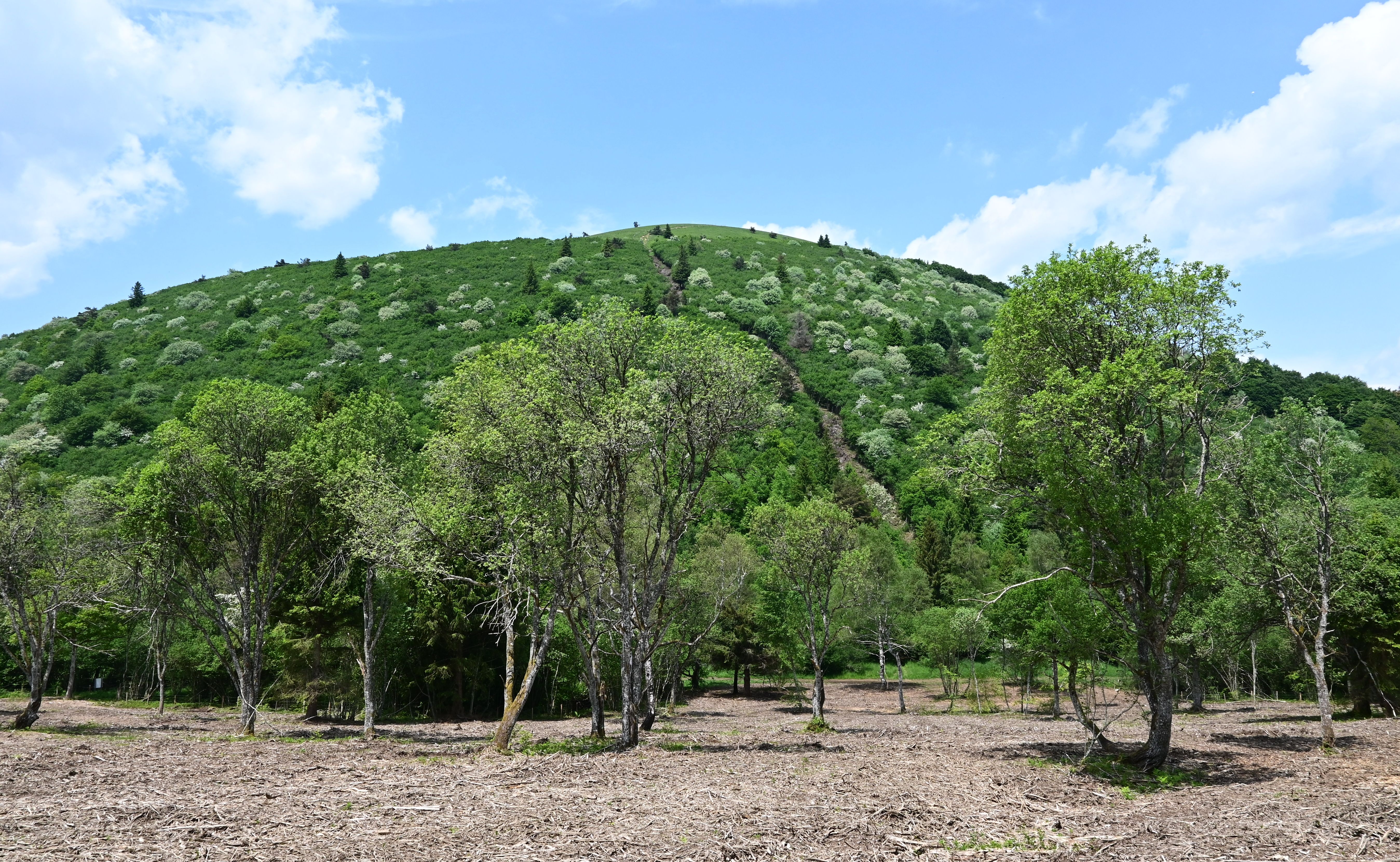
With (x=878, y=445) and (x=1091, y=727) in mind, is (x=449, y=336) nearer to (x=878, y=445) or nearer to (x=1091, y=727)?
(x=878, y=445)

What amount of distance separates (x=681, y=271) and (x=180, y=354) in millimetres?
85711

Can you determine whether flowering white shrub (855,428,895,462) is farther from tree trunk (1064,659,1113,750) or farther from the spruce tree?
tree trunk (1064,659,1113,750)

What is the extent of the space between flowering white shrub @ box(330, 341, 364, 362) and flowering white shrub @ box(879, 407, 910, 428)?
7613cm

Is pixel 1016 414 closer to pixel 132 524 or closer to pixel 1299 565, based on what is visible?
pixel 1299 565

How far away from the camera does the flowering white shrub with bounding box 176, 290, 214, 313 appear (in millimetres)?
121500

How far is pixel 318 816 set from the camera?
12523 mm

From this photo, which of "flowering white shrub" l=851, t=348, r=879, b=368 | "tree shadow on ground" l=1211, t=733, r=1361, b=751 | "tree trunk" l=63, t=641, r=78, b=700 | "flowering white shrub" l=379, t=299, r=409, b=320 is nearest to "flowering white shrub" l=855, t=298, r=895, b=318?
"flowering white shrub" l=851, t=348, r=879, b=368

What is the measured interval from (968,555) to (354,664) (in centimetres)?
6175

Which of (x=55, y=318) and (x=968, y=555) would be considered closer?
(x=968, y=555)

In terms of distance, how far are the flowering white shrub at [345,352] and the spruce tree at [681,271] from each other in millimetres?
63874

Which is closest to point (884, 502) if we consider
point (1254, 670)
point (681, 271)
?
point (1254, 670)

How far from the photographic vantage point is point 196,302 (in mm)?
122938

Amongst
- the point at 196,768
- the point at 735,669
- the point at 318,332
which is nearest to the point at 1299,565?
the point at 196,768

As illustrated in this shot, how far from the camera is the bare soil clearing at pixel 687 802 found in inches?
422
